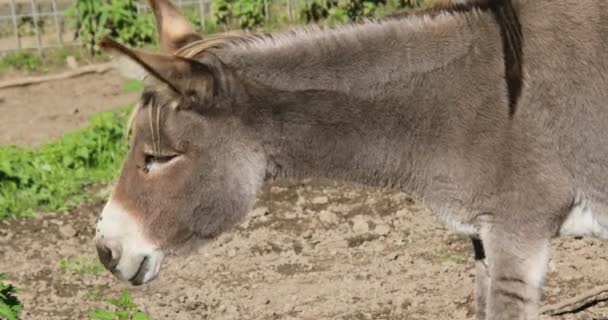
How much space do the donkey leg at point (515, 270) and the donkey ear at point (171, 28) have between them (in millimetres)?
1191

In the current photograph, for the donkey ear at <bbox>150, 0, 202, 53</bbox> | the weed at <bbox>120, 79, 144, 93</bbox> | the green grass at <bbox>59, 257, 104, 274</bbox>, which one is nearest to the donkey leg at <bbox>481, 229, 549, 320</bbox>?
the donkey ear at <bbox>150, 0, 202, 53</bbox>

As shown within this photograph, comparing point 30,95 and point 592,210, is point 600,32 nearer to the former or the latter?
point 592,210

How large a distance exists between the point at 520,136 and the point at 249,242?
92.3 inches

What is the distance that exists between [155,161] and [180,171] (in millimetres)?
87

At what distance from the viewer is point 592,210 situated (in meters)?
3.80

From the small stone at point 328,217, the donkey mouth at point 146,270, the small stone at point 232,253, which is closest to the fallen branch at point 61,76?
the small stone at point 328,217

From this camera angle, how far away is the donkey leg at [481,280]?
4156 millimetres

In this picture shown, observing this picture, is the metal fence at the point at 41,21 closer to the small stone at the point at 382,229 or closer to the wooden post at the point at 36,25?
the wooden post at the point at 36,25

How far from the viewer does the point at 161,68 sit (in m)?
3.39

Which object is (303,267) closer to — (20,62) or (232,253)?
(232,253)

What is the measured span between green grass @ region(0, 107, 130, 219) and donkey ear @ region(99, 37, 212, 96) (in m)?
2.93

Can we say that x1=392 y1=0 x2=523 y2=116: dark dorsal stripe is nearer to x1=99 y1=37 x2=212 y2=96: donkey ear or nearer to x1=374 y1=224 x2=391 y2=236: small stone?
x1=99 y1=37 x2=212 y2=96: donkey ear

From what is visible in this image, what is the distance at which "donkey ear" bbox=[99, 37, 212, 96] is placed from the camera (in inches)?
128

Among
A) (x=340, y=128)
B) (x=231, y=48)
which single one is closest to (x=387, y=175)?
(x=340, y=128)
